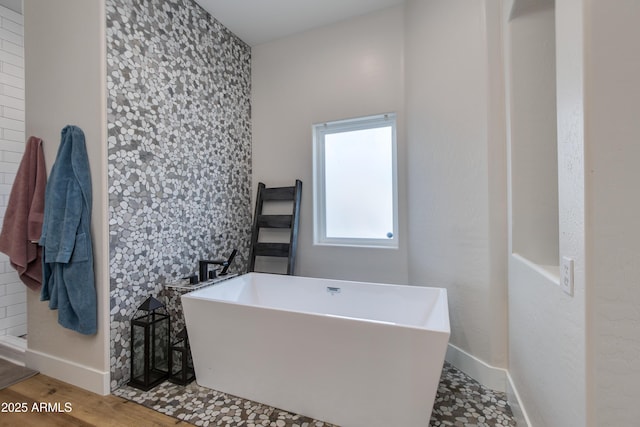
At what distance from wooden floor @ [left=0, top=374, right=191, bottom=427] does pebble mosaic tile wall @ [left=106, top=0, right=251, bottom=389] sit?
0.17 metres

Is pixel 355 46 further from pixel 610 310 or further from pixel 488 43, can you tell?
pixel 610 310

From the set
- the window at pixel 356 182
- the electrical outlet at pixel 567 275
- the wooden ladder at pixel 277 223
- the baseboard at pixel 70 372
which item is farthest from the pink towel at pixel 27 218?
the electrical outlet at pixel 567 275

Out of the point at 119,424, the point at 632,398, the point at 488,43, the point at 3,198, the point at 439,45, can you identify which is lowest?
the point at 119,424

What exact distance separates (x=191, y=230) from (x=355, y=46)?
217cm

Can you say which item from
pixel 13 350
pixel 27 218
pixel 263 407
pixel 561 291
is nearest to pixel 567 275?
pixel 561 291

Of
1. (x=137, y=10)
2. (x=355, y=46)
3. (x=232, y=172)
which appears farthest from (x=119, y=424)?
(x=355, y=46)

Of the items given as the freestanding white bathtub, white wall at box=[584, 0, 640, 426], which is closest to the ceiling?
white wall at box=[584, 0, 640, 426]

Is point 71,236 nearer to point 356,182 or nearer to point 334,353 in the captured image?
point 334,353

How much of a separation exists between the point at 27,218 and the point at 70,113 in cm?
74

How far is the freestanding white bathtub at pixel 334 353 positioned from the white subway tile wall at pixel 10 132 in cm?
203

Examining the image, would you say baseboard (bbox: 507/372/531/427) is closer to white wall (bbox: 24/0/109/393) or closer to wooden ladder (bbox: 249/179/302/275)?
wooden ladder (bbox: 249/179/302/275)

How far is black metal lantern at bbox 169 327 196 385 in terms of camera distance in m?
1.81

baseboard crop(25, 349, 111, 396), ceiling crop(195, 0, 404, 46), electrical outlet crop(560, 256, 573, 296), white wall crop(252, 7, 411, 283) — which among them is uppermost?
ceiling crop(195, 0, 404, 46)

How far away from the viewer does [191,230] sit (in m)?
2.30
